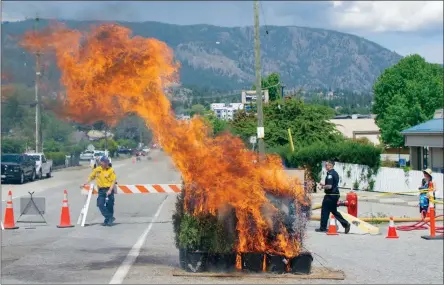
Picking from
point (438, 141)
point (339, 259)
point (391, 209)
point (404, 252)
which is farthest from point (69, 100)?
point (438, 141)

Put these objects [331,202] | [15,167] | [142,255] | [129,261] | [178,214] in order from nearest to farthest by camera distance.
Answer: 1. [178,214]
2. [129,261]
3. [142,255]
4. [331,202]
5. [15,167]

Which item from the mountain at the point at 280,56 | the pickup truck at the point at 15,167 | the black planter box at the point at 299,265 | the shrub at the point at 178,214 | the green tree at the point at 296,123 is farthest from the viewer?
the green tree at the point at 296,123

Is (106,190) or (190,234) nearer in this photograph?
(190,234)

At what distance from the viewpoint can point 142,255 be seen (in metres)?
12.0

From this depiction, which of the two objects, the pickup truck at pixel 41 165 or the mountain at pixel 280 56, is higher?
the mountain at pixel 280 56

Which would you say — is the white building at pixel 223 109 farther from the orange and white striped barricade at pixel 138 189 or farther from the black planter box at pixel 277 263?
the black planter box at pixel 277 263

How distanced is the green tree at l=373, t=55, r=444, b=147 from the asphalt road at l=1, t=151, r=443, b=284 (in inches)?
1988

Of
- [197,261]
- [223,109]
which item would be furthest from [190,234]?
[223,109]

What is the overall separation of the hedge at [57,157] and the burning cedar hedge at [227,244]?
41628mm

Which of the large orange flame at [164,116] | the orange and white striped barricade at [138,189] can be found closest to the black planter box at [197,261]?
the large orange flame at [164,116]

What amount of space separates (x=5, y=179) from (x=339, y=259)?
29227 mm

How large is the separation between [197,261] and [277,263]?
1.17 m

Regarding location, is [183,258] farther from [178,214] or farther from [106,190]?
[106,190]

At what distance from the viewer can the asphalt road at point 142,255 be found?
32.8 feet
